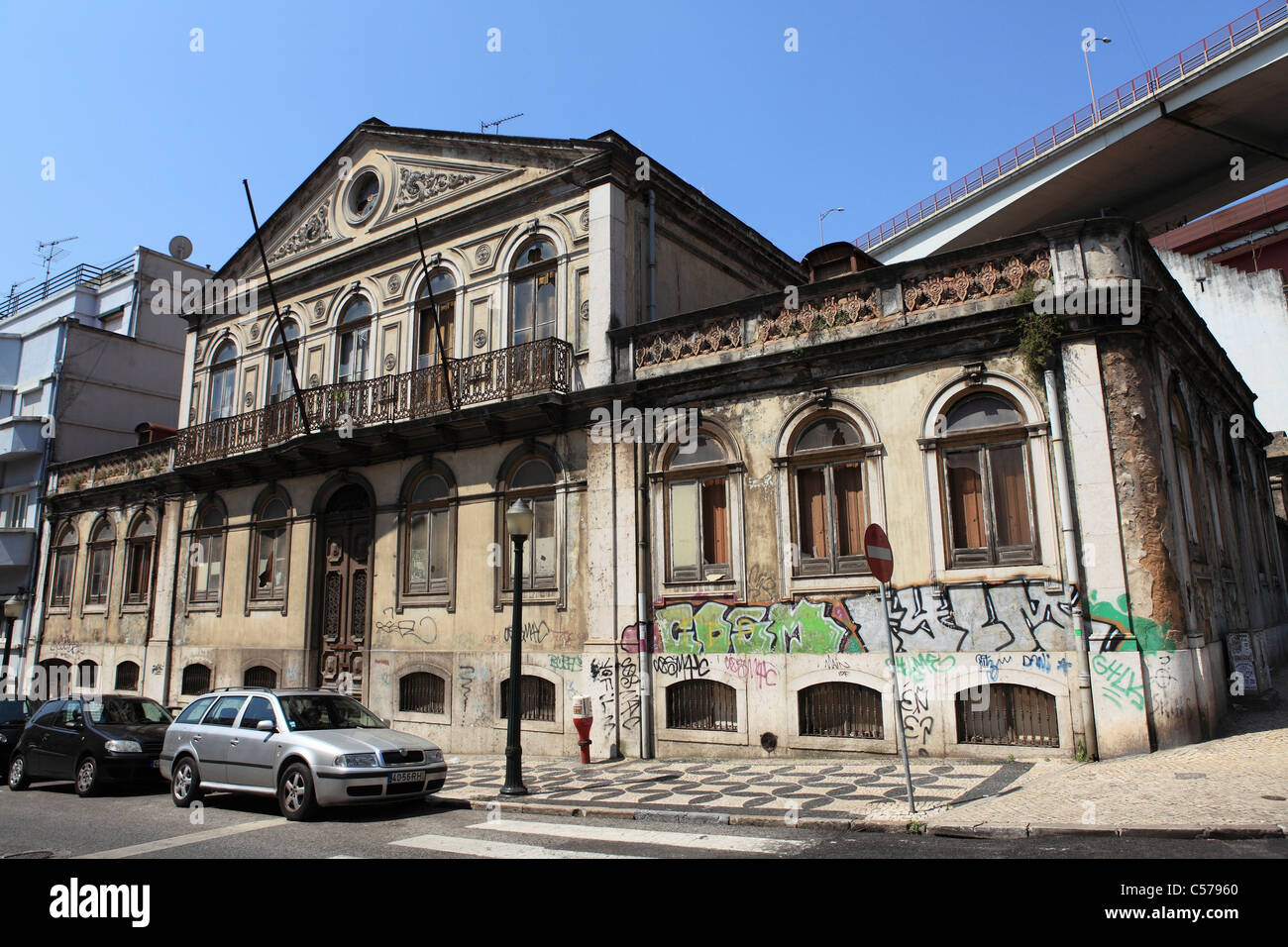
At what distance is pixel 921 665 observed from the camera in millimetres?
12656

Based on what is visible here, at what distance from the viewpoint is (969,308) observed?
13.0 meters

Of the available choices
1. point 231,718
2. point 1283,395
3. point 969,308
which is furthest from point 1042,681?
point 1283,395

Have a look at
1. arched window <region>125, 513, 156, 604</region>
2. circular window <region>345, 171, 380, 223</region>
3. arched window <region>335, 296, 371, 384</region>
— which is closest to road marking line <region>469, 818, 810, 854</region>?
arched window <region>335, 296, 371, 384</region>

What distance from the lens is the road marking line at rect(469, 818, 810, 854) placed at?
8281 mm

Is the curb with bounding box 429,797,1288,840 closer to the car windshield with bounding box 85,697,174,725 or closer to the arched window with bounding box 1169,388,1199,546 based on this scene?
the arched window with bounding box 1169,388,1199,546

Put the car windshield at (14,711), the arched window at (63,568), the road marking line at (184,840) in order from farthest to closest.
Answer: the arched window at (63,568), the car windshield at (14,711), the road marking line at (184,840)

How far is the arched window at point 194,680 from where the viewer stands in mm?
22469

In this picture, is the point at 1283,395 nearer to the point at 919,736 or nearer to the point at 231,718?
the point at 919,736

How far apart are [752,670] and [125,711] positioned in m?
10.6

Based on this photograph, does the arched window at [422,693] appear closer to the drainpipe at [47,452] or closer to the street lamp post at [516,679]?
the street lamp post at [516,679]

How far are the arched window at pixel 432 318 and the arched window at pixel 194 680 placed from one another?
10.0 meters

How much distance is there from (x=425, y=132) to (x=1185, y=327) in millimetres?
15901

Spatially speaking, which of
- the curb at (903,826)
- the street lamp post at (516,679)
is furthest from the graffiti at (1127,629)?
the street lamp post at (516,679)

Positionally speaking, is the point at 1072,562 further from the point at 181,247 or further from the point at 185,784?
the point at 181,247
